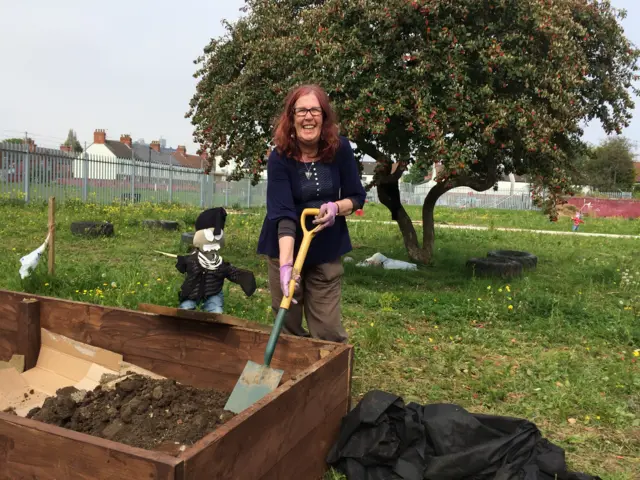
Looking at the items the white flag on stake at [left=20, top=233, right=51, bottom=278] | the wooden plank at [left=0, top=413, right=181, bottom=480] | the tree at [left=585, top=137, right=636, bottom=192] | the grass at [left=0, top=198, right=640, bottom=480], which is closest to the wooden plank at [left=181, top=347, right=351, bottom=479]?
the wooden plank at [left=0, top=413, right=181, bottom=480]

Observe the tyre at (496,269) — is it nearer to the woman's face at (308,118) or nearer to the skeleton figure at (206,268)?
the skeleton figure at (206,268)

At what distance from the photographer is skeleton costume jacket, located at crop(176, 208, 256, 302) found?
3.83m

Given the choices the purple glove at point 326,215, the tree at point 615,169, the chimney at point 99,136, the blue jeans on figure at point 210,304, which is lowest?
the blue jeans on figure at point 210,304

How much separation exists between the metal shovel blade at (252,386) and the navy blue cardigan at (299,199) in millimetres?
727

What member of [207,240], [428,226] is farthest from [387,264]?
[207,240]

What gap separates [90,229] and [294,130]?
8.04 meters

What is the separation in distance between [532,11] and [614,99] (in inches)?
102

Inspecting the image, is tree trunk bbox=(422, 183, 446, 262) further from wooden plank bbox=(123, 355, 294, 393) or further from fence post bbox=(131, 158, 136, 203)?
fence post bbox=(131, 158, 136, 203)

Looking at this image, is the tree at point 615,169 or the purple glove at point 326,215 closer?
the purple glove at point 326,215

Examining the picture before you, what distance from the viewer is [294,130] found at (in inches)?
113

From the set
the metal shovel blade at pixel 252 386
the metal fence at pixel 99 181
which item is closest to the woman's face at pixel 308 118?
the metal shovel blade at pixel 252 386

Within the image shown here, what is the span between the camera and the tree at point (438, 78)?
5.86 m

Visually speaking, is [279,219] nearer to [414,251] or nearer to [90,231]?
[414,251]

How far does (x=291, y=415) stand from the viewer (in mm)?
2045
